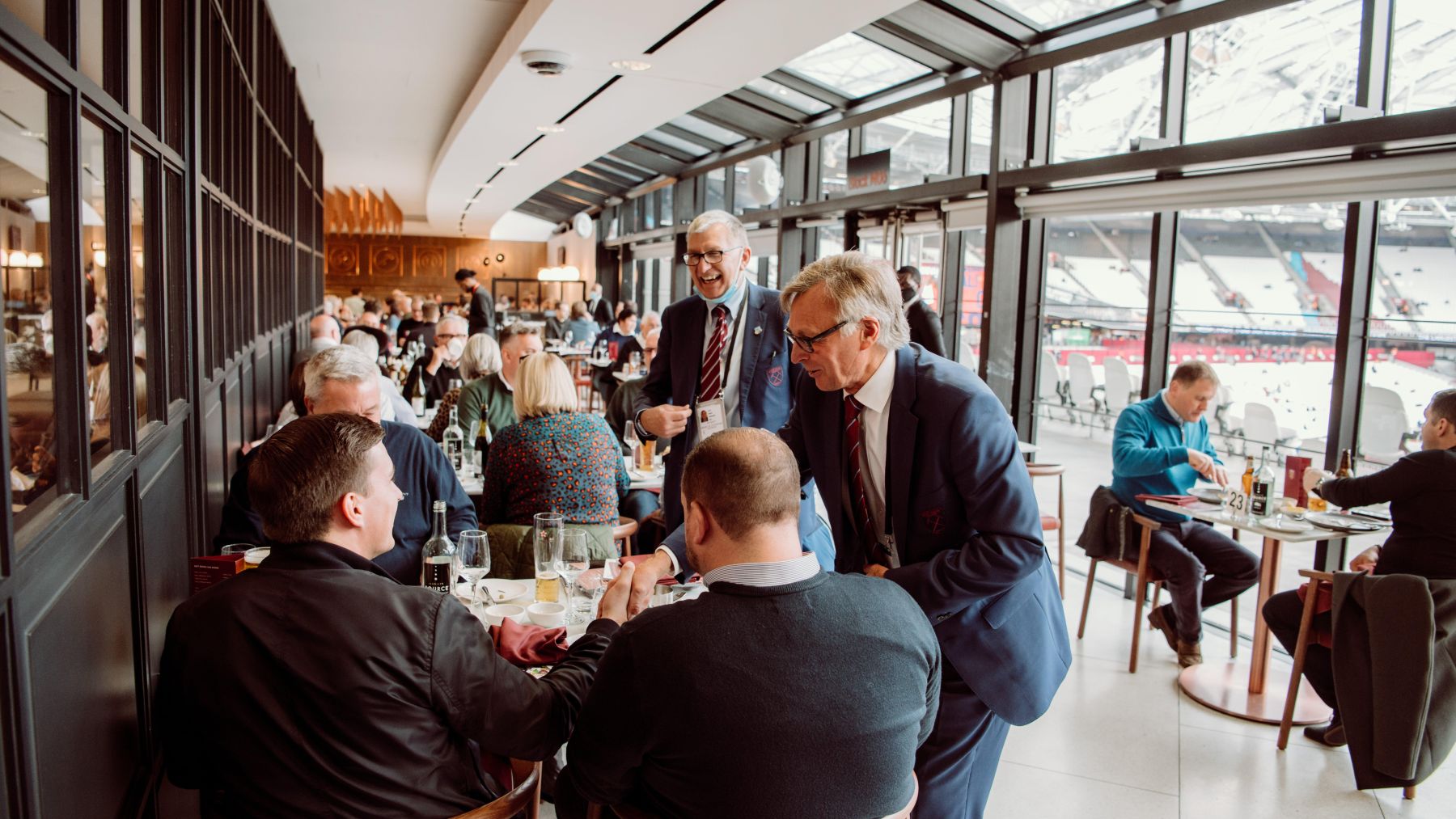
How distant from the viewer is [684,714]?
148cm

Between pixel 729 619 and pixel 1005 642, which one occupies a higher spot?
pixel 729 619

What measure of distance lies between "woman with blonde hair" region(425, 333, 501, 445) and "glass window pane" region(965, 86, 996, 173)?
3.46 meters

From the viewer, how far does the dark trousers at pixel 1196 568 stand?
15.5ft

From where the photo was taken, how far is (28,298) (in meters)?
1.41

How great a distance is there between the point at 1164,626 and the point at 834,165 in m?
5.14

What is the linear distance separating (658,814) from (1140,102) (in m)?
5.20

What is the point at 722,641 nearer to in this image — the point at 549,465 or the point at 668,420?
the point at 668,420

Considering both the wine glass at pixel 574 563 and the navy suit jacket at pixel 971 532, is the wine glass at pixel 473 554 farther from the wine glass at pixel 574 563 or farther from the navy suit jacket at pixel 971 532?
the navy suit jacket at pixel 971 532

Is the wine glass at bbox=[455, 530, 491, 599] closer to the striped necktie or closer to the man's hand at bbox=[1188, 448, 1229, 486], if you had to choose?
the striped necktie

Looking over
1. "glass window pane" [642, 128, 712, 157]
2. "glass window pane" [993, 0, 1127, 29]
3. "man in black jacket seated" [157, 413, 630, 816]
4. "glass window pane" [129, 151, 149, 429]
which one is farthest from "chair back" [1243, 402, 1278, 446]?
"glass window pane" [642, 128, 712, 157]

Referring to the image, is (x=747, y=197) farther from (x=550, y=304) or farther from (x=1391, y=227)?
(x=550, y=304)

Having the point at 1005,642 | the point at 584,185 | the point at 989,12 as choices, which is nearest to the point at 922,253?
the point at 989,12

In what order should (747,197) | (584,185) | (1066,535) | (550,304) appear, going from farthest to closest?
(550,304) → (584,185) → (747,197) → (1066,535)

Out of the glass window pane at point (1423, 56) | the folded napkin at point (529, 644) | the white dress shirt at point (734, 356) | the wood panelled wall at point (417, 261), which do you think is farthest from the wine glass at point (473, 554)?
the wood panelled wall at point (417, 261)
